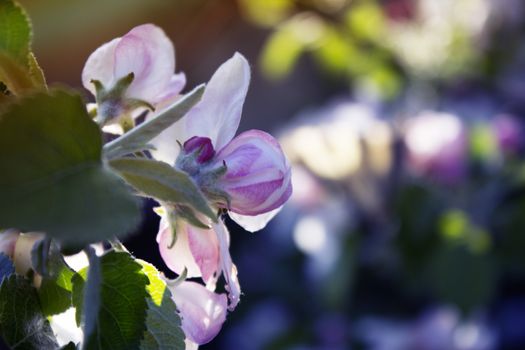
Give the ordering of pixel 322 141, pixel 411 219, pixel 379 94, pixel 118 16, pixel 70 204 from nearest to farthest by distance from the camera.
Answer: pixel 70 204 < pixel 411 219 < pixel 322 141 < pixel 379 94 < pixel 118 16

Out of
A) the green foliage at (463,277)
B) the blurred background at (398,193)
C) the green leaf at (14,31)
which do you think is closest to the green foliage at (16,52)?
the green leaf at (14,31)

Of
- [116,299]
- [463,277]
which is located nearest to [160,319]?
[116,299]

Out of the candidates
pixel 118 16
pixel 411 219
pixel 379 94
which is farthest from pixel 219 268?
pixel 118 16

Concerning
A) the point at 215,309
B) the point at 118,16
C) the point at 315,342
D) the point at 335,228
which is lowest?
the point at 118,16

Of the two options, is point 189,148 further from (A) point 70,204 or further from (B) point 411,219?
(B) point 411,219

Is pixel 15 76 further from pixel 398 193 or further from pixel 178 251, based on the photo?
pixel 398 193

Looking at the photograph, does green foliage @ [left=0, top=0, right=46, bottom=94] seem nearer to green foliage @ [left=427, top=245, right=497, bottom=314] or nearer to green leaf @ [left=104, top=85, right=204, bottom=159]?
green leaf @ [left=104, top=85, right=204, bottom=159]
